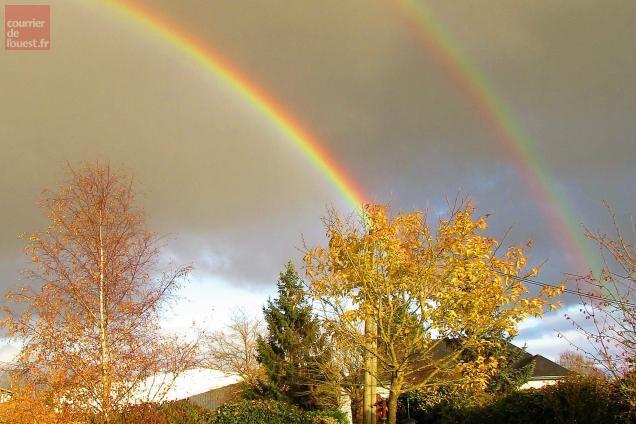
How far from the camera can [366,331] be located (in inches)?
394

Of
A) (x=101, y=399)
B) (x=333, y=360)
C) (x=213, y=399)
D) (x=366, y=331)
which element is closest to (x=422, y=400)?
(x=333, y=360)

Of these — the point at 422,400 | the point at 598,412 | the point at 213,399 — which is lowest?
the point at 213,399

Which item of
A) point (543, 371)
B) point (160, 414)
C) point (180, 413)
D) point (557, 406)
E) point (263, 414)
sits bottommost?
point (543, 371)

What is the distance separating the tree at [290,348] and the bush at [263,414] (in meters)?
5.90

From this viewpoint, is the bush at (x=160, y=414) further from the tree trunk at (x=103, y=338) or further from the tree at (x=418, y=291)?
the tree at (x=418, y=291)

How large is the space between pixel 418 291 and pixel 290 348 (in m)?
18.5

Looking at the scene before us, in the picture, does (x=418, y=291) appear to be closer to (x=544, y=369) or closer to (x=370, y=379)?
(x=370, y=379)

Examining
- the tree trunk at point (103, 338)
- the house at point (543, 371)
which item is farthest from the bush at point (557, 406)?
the house at point (543, 371)

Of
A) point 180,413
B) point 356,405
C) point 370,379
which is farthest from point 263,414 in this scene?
point 370,379

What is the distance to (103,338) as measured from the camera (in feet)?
34.5

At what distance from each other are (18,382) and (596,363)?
410 inches

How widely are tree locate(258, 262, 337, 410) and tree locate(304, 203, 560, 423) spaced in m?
14.8

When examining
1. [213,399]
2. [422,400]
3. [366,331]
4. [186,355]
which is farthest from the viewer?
[213,399]

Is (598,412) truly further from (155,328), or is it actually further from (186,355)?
(155,328)
